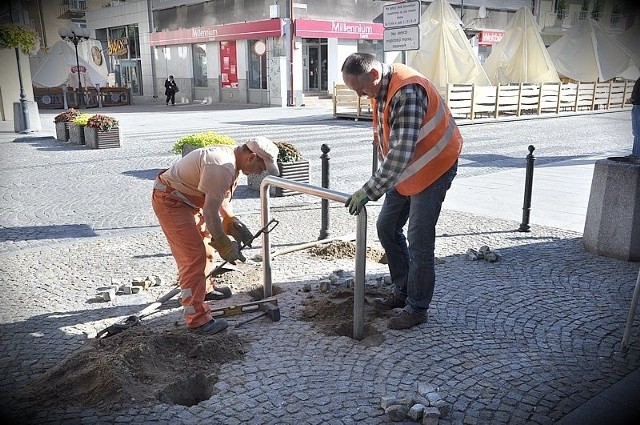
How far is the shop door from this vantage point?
30.0 meters

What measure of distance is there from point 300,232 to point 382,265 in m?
1.55

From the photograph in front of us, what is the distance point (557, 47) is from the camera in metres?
26.0

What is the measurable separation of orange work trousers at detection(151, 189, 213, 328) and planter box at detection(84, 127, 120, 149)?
1062cm

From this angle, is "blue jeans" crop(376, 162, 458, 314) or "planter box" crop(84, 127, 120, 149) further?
"planter box" crop(84, 127, 120, 149)

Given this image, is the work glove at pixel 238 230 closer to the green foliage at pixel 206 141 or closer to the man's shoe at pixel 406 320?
the man's shoe at pixel 406 320

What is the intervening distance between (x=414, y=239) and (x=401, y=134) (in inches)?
31.6

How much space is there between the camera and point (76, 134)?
47.5ft

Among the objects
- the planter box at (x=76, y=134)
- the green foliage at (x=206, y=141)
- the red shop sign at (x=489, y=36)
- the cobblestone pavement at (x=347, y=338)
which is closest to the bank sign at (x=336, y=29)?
the red shop sign at (x=489, y=36)

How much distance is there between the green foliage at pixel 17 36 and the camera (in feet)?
53.2

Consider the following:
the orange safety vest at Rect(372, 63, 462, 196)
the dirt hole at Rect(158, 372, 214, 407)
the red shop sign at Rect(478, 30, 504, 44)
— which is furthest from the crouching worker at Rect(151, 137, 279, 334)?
the red shop sign at Rect(478, 30, 504, 44)

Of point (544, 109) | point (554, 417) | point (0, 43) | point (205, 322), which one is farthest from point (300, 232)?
point (544, 109)

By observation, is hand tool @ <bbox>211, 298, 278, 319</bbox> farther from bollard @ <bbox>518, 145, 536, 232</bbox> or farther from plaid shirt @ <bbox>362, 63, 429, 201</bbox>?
bollard @ <bbox>518, 145, 536, 232</bbox>

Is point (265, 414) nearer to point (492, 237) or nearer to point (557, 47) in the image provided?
point (492, 237)

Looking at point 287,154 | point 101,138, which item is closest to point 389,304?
point 287,154
